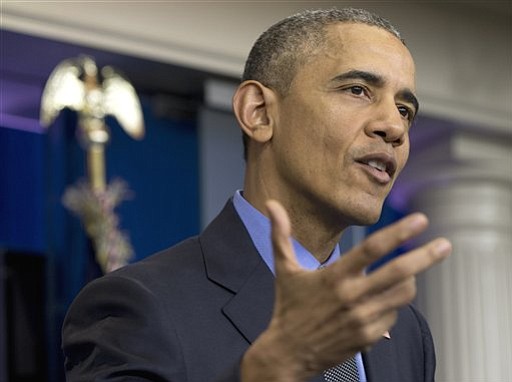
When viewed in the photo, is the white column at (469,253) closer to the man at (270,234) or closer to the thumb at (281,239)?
the man at (270,234)

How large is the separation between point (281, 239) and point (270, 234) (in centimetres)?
27

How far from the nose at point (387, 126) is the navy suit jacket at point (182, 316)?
0.24 meters

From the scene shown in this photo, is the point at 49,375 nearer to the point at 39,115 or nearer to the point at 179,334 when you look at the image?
the point at 39,115

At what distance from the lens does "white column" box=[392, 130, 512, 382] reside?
554cm

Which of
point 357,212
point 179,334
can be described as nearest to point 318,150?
point 357,212

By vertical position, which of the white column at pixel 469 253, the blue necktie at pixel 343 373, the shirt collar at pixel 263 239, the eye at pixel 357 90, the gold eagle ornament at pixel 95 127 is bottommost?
the white column at pixel 469 253

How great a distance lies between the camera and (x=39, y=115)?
16.2 feet

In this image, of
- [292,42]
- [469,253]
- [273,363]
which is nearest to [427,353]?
[292,42]

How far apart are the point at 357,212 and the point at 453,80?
12.0 ft

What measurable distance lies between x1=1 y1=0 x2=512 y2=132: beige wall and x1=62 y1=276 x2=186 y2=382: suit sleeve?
108 inches

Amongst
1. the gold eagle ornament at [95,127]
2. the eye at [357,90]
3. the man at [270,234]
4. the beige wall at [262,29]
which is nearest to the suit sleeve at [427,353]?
the man at [270,234]

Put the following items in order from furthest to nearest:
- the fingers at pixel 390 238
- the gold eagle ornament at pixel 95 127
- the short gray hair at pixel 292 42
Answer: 1. the gold eagle ornament at pixel 95 127
2. the short gray hair at pixel 292 42
3. the fingers at pixel 390 238

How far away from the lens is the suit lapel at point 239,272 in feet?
6.13

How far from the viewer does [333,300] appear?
1425 millimetres
